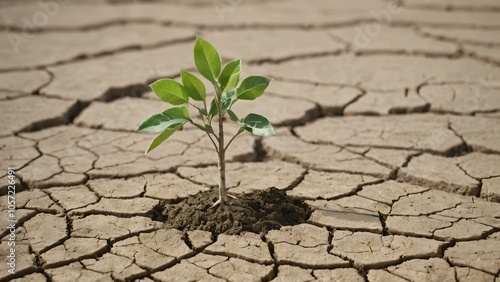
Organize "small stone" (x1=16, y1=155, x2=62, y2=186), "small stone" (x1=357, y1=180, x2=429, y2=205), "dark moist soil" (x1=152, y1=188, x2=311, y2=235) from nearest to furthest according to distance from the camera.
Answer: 1. "dark moist soil" (x1=152, y1=188, x2=311, y2=235)
2. "small stone" (x1=357, y1=180, x2=429, y2=205)
3. "small stone" (x1=16, y1=155, x2=62, y2=186)

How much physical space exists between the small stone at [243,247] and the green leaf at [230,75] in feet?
1.76

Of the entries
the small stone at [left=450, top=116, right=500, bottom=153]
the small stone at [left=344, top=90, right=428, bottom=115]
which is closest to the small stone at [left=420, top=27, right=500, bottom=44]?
the small stone at [left=344, top=90, right=428, bottom=115]

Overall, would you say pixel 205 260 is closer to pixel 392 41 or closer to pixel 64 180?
pixel 64 180

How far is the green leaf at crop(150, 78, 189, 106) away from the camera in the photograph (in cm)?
255

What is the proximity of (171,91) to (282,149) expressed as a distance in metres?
1.00

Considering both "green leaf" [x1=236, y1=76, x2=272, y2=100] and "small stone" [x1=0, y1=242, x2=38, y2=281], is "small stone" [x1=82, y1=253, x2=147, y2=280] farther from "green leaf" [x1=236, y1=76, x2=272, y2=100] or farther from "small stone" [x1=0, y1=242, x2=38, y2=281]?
"green leaf" [x1=236, y1=76, x2=272, y2=100]

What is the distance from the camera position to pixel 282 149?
3449mm

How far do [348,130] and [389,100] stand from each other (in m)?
0.51

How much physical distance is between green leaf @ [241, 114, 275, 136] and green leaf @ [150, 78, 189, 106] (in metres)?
0.23

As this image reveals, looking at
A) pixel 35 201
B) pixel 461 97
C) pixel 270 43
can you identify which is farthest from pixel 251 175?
pixel 270 43

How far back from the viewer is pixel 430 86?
425 centimetres

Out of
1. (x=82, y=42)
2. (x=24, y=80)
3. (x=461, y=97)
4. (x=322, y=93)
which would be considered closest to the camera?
(x=461, y=97)

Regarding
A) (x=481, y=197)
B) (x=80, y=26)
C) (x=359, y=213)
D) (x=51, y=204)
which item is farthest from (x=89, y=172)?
(x=80, y=26)

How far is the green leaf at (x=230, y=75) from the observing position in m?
2.59
